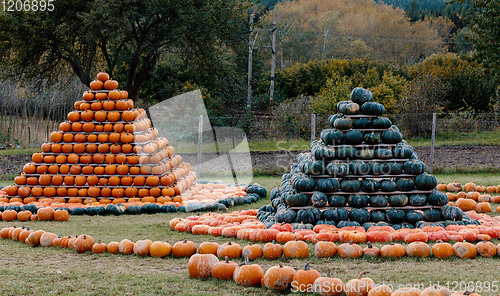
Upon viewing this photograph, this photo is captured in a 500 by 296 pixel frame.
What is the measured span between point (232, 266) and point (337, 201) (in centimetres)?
324

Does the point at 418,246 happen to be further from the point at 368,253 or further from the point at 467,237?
the point at 467,237

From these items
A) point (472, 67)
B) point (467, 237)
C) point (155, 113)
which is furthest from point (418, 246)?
point (472, 67)

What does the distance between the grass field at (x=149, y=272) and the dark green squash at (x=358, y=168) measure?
1.89 meters

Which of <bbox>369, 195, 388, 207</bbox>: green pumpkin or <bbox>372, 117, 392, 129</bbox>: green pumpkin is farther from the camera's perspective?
<bbox>372, 117, 392, 129</bbox>: green pumpkin

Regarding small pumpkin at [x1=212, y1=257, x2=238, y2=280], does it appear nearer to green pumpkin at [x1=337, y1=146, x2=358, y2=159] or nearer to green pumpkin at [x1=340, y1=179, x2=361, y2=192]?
green pumpkin at [x1=340, y1=179, x2=361, y2=192]

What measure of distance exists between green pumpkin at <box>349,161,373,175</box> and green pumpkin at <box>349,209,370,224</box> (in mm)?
662

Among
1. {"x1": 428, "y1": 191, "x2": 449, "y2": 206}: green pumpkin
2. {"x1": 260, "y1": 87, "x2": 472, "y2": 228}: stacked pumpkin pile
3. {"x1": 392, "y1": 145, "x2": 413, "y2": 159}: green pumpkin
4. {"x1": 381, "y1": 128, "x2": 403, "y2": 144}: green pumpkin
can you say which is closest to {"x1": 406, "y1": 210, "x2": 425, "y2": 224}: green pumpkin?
{"x1": 260, "y1": 87, "x2": 472, "y2": 228}: stacked pumpkin pile

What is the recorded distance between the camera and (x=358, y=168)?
25.9 ft

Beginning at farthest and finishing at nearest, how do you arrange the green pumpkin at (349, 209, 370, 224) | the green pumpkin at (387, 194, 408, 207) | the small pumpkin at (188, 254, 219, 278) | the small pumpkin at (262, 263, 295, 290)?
the green pumpkin at (387, 194, 408, 207)
the green pumpkin at (349, 209, 370, 224)
the small pumpkin at (188, 254, 219, 278)
the small pumpkin at (262, 263, 295, 290)

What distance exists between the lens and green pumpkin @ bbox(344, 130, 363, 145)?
809cm

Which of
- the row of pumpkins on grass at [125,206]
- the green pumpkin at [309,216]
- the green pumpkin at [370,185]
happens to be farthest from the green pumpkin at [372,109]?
the row of pumpkins on grass at [125,206]

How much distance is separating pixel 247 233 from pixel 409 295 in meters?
3.55

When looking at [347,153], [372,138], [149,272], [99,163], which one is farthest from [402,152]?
[99,163]

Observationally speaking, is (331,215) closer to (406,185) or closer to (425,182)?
(406,185)
